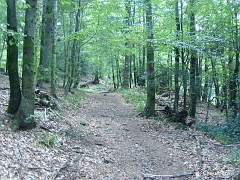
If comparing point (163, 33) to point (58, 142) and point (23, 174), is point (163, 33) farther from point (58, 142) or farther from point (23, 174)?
point (23, 174)

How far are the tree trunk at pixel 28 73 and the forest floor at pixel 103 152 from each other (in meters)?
0.39

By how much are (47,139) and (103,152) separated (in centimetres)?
187

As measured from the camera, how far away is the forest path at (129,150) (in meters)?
6.84

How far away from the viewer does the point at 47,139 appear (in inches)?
291

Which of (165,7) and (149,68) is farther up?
Answer: (165,7)

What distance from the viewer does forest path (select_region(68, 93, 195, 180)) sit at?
22.4 ft

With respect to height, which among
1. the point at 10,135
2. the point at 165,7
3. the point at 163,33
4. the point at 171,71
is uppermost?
the point at 165,7

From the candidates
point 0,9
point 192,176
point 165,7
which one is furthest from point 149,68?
point 0,9

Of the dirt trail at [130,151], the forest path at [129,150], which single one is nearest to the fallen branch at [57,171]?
the forest path at [129,150]

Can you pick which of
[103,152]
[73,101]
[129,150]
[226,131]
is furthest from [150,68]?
[103,152]

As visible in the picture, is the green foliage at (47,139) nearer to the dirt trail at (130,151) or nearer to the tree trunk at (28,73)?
the tree trunk at (28,73)

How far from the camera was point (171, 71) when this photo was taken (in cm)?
1222

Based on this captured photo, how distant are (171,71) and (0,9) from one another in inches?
486

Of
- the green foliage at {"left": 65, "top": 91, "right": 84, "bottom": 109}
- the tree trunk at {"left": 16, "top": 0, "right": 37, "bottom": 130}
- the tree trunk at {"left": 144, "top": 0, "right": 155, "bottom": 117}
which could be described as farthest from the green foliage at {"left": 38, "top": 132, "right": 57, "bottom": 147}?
the tree trunk at {"left": 144, "top": 0, "right": 155, "bottom": 117}
